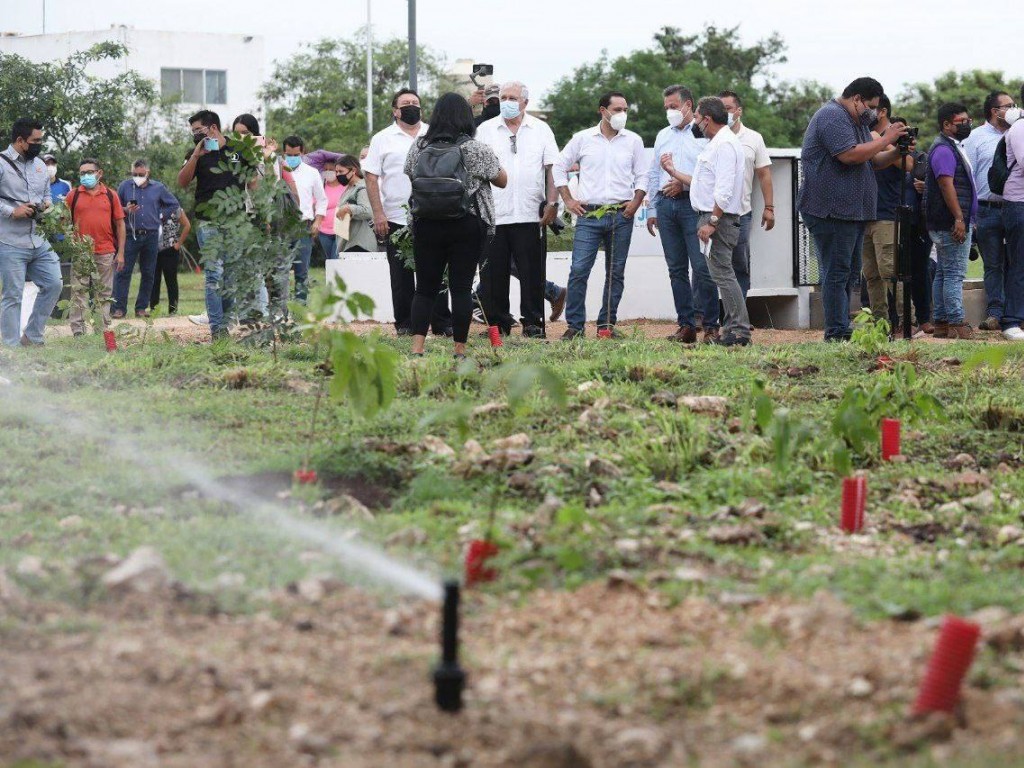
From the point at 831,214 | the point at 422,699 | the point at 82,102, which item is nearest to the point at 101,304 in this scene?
the point at 831,214

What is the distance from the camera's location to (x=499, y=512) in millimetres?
5430

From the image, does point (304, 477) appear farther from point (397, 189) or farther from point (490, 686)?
point (397, 189)

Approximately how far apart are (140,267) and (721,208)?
792 cm

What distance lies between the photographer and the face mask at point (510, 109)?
11.8 metres

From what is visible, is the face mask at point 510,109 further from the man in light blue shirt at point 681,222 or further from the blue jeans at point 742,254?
the blue jeans at point 742,254

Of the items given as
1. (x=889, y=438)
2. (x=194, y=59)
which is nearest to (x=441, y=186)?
(x=889, y=438)

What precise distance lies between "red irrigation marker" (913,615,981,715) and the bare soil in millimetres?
56

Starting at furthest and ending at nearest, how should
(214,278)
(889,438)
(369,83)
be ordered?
(369,83)
(214,278)
(889,438)

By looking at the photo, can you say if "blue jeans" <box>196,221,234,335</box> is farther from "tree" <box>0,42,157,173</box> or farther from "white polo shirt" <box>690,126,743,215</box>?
"tree" <box>0,42,157,173</box>

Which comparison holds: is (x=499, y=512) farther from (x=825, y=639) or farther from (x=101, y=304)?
(x=101, y=304)

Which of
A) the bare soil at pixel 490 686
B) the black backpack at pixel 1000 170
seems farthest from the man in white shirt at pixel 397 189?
the bare soil at pixel 490 686

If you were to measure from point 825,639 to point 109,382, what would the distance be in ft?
19.0

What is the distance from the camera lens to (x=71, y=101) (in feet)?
97.7

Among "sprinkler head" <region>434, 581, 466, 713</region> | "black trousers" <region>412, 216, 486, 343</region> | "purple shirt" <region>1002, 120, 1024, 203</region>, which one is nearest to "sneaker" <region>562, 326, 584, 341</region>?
"black trousers" <region>412, 216, 486, 343</region>
